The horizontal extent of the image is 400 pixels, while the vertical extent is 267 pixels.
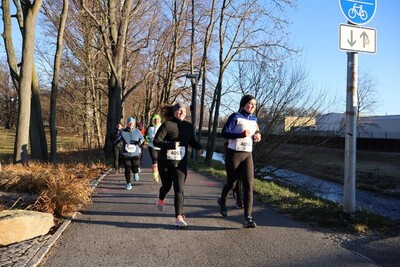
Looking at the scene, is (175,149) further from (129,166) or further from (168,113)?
(129,166)

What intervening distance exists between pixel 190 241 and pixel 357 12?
4376mm

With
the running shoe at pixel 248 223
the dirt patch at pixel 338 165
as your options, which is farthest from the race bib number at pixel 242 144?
the dirt patch at pixel 338 165

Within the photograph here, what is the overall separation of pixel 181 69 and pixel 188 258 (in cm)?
3541

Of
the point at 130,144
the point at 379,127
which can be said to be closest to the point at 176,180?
the point at 130,144

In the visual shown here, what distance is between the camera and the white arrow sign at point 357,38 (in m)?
6.40

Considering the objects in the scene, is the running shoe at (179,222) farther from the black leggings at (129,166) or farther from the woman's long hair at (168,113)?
the black leggings at (129,166)

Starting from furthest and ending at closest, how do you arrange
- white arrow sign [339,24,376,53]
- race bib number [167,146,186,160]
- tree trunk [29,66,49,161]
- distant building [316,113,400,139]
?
distant building [316,113,400,139]
tree trunk [29,66,49,161]
white arrow sign [339,24,376,53]
race bib number [167,146,186,160]

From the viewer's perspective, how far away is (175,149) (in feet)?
20.4

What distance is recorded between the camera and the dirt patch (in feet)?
62.5

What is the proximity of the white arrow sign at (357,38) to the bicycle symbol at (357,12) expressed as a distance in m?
0.18

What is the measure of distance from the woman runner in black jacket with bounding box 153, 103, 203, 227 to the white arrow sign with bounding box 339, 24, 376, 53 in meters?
2.70

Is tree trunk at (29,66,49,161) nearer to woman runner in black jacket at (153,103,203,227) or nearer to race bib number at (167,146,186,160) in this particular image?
woman runner in black jacket at (153,103,203,227)

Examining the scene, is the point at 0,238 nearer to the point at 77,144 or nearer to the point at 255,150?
the point at 255,150

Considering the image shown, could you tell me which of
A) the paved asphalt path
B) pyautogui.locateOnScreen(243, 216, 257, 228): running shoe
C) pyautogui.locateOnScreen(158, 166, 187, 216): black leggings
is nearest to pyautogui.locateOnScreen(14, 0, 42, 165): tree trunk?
the paved asphalt path
